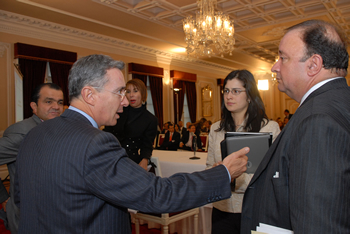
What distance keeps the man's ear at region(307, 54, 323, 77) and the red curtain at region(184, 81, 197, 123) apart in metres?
10.00

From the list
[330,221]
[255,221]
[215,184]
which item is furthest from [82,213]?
[330,221]

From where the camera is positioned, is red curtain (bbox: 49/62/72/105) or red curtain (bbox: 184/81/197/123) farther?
red curtain (bbox: 184/81/197/123)

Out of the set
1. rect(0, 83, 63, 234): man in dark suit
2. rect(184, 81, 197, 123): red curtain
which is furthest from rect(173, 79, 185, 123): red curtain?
rect(0, 83, 63, 234): man in dark suit

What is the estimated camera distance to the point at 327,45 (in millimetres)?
977

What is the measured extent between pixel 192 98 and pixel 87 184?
34.3 feet

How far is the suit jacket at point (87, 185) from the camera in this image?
0.98 meters

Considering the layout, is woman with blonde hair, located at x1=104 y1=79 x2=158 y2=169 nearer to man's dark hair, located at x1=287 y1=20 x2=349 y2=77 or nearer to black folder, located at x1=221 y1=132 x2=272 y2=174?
black folder, located at x1=221 y1=132 x2=272 y2=174

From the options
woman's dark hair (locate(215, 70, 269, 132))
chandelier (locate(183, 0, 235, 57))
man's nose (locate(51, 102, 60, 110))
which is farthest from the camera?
chandelier (locate(183, 0, 235, 57))

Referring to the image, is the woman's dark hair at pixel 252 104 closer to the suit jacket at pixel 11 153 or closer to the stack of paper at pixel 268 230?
the stack of paper at pixel 268 230

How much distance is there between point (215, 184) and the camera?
1.13 metres

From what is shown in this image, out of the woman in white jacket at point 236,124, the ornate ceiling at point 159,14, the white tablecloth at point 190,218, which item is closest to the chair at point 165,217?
the white tablecloth at point 190,218

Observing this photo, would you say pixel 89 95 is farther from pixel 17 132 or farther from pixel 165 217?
pixel 165 217

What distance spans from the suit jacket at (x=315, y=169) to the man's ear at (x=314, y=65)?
78 mm

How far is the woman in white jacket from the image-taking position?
5.81 ft
